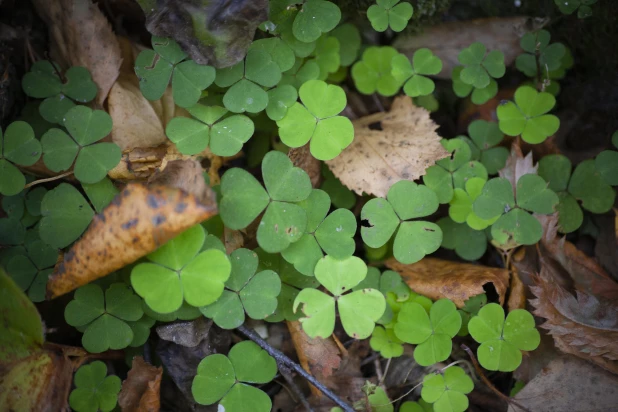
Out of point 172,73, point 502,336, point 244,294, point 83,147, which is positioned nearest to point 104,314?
point 244,294

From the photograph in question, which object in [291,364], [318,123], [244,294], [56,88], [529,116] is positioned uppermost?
[56,88]

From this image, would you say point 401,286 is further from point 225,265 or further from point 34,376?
point 34,376

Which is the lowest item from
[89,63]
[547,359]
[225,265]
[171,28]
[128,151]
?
[547,359]

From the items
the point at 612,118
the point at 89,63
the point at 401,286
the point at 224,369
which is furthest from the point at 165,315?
the point at 612,118

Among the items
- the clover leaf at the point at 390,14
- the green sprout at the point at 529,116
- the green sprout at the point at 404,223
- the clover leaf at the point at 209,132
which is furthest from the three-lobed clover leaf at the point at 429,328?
the clover leaf at the point at 390,14

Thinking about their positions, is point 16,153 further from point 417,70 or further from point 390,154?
point 417,70

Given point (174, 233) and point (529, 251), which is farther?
point (529, 251)

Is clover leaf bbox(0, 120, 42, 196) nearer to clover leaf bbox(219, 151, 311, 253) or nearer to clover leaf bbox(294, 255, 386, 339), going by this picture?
clover leaf bbox(219, 151, 311, 253)

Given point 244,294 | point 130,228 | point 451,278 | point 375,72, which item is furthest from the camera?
point 375,72
